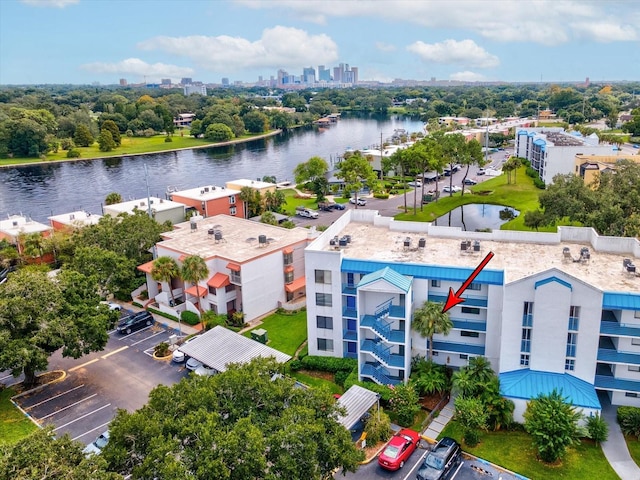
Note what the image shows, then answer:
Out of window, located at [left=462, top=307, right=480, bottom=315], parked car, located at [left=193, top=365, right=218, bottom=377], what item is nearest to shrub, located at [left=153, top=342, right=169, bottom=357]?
parked car, located at [left=193, top=365, right=218, bottom=377]

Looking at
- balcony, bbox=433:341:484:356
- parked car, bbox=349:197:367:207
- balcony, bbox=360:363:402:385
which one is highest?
balcony, bbox=433:341:484:356

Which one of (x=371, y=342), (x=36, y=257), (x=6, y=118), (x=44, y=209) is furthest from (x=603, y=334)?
(x=6, y=118)

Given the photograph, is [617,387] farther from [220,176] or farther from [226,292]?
[220,176]

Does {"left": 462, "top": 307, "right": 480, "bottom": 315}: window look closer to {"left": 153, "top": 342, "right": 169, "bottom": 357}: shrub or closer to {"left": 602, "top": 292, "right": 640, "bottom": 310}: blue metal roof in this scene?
{"left": 602, "top": 292, "right": 640, "bottom": 310}: blue metal roof

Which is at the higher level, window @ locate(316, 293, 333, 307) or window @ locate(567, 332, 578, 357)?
window @ locate(316, 293, 333, 307)

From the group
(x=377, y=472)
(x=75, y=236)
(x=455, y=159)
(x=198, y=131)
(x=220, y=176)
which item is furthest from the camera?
(x=198, y=131)

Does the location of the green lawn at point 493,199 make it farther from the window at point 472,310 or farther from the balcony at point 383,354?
the balcony at point 383,354

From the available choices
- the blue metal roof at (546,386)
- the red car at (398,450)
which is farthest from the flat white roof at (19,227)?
the blue metal roof at (546,386)
